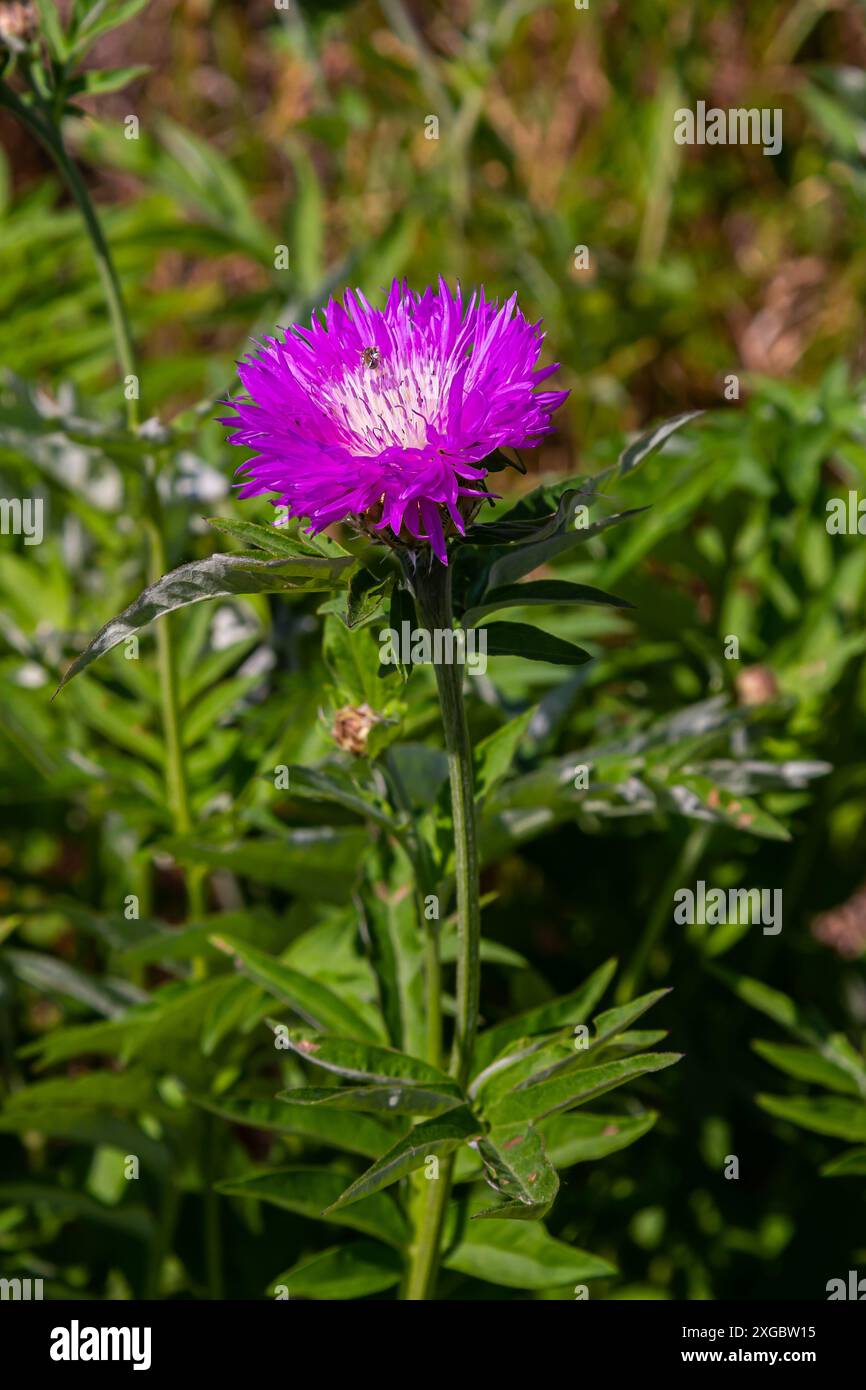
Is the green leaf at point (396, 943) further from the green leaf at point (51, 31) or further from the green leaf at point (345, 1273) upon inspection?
the green leaf at point (51, 31)

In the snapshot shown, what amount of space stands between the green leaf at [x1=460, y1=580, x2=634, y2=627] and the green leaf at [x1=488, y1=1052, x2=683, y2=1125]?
0.29m

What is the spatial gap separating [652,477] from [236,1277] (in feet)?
3.46

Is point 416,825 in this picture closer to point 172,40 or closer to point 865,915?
point 865,915

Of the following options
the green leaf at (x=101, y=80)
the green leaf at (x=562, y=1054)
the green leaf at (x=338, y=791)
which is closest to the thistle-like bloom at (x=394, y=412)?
the green leaf at (x=338, y=791)

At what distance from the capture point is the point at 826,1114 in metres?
1.28

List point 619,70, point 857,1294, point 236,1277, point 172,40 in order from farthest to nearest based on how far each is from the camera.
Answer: point 172,40 < point 619,70 < point 236,1277 < point 857,1294

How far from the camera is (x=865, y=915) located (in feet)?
8.43

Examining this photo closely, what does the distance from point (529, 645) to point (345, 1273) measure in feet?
1.97

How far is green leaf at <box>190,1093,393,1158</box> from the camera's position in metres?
1.14

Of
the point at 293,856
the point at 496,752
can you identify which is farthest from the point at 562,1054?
the point at 293,856

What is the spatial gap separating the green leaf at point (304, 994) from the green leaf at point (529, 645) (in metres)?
0.40

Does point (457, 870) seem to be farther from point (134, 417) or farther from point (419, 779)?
point (134, 417)

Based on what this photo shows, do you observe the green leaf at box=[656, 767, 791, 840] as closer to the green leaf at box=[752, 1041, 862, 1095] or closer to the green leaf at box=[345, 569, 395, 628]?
the green leaf at box=[752, 1041, 862, 1095]

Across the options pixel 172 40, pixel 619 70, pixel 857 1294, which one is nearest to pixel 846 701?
pixel 857 1294
